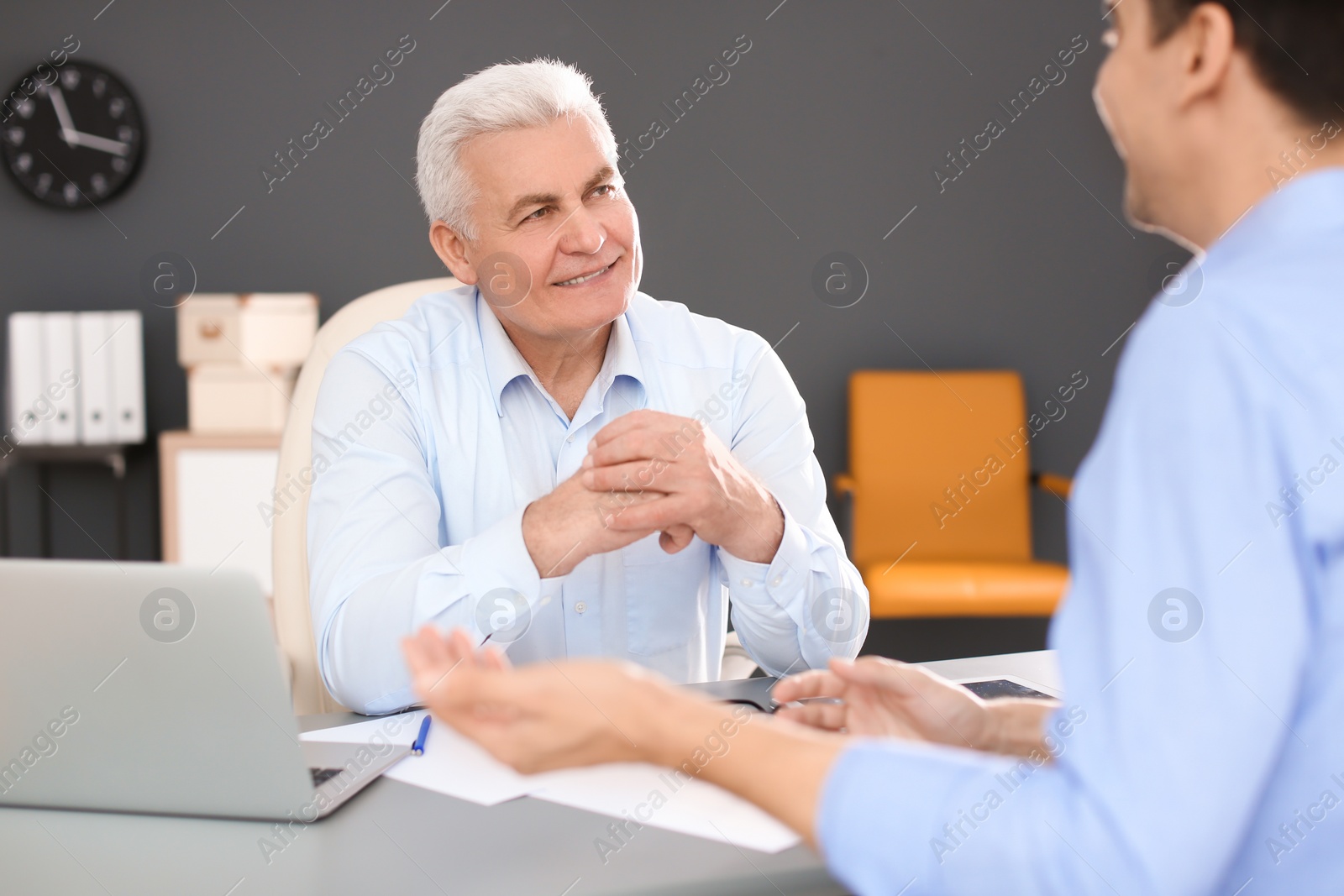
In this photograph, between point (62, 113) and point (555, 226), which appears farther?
point (62, 113)

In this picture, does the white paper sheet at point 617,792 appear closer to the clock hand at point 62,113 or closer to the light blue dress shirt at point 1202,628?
the light blue dress shirt at point 1202,628

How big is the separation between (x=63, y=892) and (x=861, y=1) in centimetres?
393

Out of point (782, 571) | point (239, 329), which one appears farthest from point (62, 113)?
point (782, 571)

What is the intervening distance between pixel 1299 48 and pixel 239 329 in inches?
135

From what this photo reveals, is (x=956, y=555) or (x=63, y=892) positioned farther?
(x=956, y=555)

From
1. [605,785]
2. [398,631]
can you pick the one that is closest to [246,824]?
[605,785]

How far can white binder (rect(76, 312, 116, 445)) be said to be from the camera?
11.8ft

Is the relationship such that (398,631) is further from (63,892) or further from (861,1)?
(861,1)

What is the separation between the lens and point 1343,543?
557mm

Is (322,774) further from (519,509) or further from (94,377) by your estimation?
(94,377)

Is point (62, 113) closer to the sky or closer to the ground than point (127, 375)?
closer to the sky

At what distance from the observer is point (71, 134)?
3832 millimetres

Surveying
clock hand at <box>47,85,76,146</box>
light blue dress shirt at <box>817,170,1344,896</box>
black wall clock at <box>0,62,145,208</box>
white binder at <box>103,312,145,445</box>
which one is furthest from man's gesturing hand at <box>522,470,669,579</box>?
clock hand at <box>47,85,76,146</box>

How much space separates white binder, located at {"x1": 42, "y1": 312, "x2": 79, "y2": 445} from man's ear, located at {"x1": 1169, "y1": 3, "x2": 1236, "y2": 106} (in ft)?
12.2
